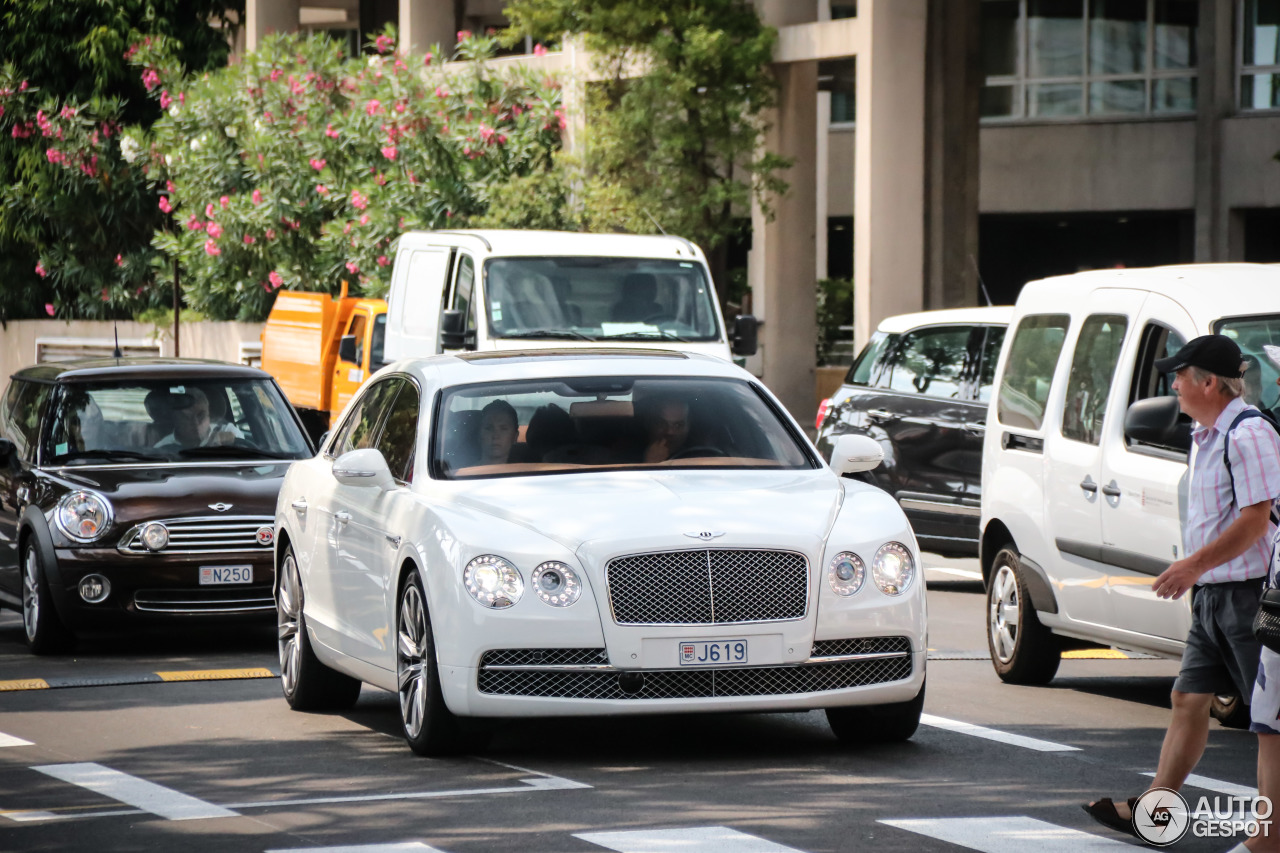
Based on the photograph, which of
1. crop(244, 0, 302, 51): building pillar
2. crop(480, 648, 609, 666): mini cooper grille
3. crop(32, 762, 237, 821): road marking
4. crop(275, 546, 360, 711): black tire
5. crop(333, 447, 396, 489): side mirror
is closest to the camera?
crop(32, 762, 237, 821): road marking

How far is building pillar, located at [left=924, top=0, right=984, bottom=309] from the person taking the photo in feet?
85.4

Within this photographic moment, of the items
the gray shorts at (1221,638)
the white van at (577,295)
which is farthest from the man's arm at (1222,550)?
the white van at (577,295)

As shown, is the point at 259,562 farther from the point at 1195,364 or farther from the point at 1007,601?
the point at 1195,364

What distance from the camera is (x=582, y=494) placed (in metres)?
Answer: 8.69

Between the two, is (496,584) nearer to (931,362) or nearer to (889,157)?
(931,362)

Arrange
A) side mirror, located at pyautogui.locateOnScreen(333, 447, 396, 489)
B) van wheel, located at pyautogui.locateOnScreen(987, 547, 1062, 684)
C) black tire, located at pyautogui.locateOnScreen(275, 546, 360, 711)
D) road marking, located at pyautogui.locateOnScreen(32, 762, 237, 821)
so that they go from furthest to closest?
van wheel, located at pyautogui.locateOnScreen(987, 547, 1062, 684), black tire, located at pyautogui.locateOnScreen(275, 546, 360, 711), side mirror, located at pyautogui.locateOnScreen(333, 447, 396, 489), road marking, located at pyautogui.locateOnScreen(32, 762, 237, 821)

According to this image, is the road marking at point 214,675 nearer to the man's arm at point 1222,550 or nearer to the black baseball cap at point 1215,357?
the man's arm at point 1222,550

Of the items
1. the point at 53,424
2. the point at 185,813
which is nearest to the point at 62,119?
the point at 53,424

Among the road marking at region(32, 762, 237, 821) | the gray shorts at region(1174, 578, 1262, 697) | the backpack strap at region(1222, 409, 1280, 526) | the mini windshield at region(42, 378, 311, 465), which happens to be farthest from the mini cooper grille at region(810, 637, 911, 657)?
the mini windshield at region(42, 378, 311, 465)

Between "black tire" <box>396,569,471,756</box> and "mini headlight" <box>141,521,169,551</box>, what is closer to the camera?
"black tire" <box>396,569,471,756</box>

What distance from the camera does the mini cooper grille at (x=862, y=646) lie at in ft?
27.6

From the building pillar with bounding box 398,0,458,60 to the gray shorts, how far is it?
25.6 metres

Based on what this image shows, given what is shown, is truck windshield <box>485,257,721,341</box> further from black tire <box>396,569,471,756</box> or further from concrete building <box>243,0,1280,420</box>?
black tire <box>396,569,471,756</box>

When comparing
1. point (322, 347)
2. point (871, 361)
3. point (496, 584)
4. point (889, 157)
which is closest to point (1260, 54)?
point (889, 157)
